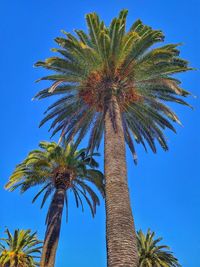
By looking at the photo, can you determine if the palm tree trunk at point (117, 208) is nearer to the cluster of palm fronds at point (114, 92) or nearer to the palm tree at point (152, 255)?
the cluster of palm fronds at point (114, 92)

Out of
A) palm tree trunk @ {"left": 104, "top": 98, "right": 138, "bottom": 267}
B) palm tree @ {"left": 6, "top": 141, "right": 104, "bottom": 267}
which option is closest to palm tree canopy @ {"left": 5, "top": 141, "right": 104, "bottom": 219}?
palm tree @ {"left": 6, "top": 141, "right": 104, "bottom": 267}

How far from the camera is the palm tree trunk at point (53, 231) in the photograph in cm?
2316

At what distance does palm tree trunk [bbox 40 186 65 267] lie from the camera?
2316 cm

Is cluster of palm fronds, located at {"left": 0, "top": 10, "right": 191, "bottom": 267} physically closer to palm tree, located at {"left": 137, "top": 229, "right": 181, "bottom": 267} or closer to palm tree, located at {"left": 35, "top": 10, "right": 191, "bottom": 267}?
palm tree, located at {"left": 35, "top": 10, "right": 191, "bottom": 267}

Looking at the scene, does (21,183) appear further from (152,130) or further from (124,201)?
(124,201)

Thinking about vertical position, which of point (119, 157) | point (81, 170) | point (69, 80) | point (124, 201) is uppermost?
point (81, 170)

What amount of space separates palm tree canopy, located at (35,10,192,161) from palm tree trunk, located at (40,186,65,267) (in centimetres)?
688

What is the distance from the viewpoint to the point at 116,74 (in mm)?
17875

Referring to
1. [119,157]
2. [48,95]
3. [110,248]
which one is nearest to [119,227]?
[110,248]

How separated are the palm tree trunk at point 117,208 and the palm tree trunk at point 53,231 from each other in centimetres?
1097

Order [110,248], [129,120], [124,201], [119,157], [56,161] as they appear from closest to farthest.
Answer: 1. [110,248]
2. [124,201]
3. [119,157]
4. [129,120]
5. [56,161]

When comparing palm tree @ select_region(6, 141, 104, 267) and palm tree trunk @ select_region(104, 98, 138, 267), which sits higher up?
palm tree @ select_region(6, 141, 104, 267)

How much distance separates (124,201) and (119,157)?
7.45 feet

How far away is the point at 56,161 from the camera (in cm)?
2714
